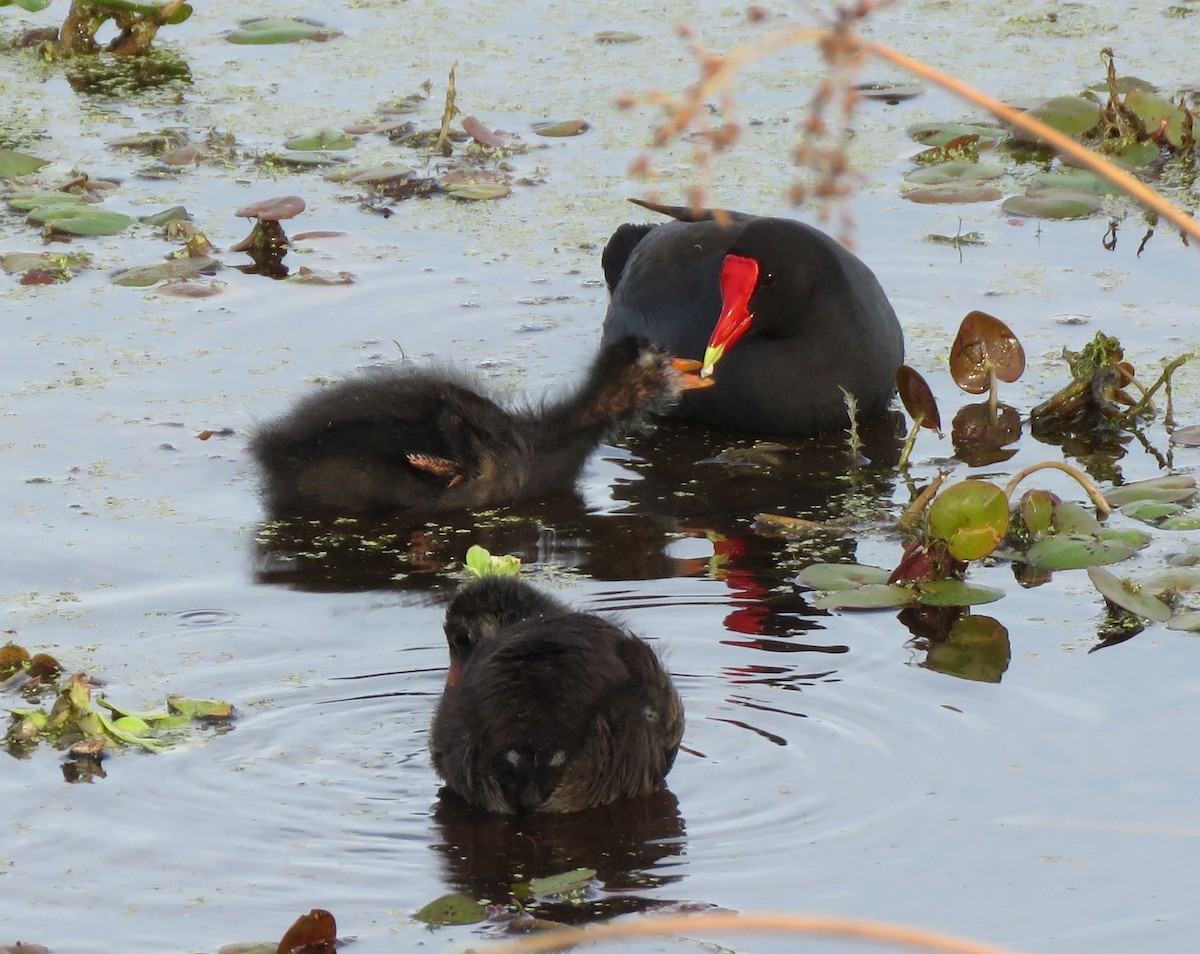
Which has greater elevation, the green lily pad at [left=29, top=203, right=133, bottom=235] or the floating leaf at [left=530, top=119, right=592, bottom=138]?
the floating leaf at [left=530, top=119, right=592, bottom=138]

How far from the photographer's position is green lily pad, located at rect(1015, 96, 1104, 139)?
735cm

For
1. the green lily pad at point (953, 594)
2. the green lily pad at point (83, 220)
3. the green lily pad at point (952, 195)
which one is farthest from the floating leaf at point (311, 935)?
the green lily pad at point (952, 195)

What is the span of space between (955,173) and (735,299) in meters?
2.00

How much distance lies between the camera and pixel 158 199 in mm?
7238

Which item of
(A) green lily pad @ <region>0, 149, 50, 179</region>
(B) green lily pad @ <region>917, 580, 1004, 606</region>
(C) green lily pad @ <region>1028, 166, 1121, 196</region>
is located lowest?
(A) green lily pad @ <region>0, 149, 50, 179</region>

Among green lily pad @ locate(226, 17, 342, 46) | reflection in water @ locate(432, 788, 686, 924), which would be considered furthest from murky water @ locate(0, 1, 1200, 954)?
green lily pad @ locate(226, 17, 342, 46)

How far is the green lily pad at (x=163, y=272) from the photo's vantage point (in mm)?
6422

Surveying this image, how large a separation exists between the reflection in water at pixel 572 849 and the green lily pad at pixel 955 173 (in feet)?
14.2

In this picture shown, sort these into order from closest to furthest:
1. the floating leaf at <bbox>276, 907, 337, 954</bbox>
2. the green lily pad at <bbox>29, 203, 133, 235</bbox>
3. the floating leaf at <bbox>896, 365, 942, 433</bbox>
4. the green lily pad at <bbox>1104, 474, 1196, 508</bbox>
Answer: the floating leaf at <bbox>276, 907, 337, 954</bbox> < the green lily pad at <bbox>1104, 474, 1196, 508</bbox> < the floating leaf at <bbox>896, 365, 942, 433</bbox> < the green lily pad at <bbox>29, 203, 133, 235</bbox>

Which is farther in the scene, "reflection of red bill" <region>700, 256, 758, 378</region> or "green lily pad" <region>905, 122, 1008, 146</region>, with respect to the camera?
"green lily pad" <region>905, 122, 1008, 146</region>

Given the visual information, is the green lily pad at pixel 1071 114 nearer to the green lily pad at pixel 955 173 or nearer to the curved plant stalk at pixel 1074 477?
the green lily pad at pixel 955 173

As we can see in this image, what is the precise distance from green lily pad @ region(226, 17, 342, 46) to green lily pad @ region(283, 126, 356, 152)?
1.47m

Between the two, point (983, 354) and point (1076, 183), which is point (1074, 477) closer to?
point (983, 354)

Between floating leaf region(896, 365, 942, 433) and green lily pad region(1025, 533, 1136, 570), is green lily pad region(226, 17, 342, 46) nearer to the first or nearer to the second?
floating leaf region(896, 365, 942, 433)
